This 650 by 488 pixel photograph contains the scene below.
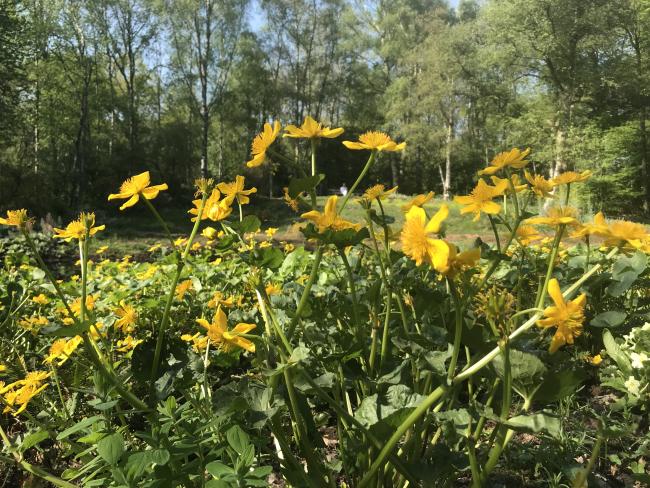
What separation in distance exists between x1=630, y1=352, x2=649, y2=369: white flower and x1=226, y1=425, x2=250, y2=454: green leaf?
49.2 inches

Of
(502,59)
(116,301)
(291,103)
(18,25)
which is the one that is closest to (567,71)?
(502,59)

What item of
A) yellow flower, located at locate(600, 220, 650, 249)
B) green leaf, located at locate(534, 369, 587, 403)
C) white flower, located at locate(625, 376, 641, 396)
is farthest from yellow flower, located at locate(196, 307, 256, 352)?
white flower, located at locate(625, 376, 641, 396)

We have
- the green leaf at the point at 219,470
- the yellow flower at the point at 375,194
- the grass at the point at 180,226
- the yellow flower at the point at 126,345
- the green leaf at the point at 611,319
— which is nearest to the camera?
the green leaf at the point at 219,470

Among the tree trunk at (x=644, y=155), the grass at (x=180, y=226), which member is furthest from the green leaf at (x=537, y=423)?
the tree trunk at (x=644, y=155)

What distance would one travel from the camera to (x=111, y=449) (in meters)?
0.71

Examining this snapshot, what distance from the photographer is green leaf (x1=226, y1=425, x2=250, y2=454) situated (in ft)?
2.28

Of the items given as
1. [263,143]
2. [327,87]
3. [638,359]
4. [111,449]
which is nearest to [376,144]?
[263,143]

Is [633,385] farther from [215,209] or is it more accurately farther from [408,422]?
[215,209]

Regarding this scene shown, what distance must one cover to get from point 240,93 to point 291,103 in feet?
10.1

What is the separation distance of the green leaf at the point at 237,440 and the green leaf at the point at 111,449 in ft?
0.56

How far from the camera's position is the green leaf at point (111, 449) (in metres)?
0.69

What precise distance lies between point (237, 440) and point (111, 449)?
196 millimetres

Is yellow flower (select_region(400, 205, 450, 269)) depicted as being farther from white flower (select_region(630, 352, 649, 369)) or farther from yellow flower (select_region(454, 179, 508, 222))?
white flower (select_region(630, 352, 649, 369))

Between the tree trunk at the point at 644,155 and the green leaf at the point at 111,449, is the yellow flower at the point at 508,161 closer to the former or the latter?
the green leaf at the point at 111,449
